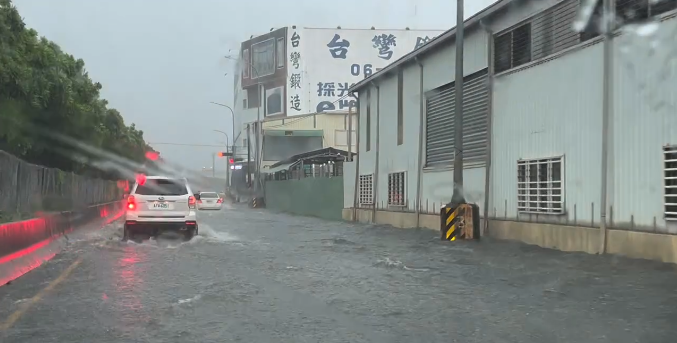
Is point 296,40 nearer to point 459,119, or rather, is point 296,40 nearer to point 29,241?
point 459,119

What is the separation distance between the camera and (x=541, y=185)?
1548cm

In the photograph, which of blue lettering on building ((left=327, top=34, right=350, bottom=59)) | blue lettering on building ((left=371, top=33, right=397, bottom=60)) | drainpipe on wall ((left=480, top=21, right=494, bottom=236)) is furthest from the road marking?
blue lettering on building ((left=371, top=33, right=397, bottom=60))

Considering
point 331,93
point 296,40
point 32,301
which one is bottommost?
point 32,301

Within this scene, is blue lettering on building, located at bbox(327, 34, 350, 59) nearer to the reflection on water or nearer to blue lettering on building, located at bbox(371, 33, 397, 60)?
blue lettering on building, located at bbox(371, 33, 397, 60)

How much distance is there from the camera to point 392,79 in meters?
26.0

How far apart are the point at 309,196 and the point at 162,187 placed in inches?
917

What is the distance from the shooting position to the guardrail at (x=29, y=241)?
33.9ft

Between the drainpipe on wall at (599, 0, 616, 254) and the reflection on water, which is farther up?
the drainpipe on wall at (599, 0, 616, 254)

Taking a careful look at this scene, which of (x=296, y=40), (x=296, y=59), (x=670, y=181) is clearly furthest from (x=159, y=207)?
(x=296, y=40)

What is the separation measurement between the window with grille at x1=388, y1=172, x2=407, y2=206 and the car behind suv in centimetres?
960

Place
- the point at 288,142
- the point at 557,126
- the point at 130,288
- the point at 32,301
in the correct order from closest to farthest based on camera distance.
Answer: the point at 32,301 → the point at 130,288 → the point at 557,126 → the point at 288,142

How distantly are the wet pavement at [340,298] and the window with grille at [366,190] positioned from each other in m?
13.8

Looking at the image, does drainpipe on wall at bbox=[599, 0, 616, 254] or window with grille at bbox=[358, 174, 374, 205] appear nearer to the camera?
drainpipe on wall at bbox=[599, 0, 616, 254]

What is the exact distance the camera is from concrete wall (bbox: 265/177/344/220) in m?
34.4
